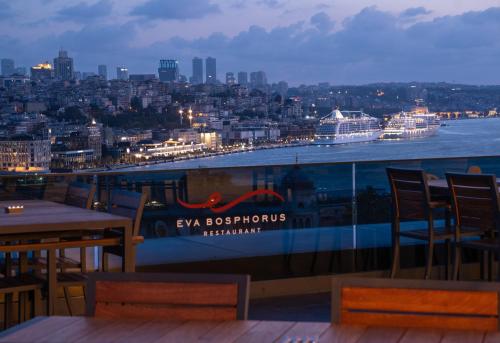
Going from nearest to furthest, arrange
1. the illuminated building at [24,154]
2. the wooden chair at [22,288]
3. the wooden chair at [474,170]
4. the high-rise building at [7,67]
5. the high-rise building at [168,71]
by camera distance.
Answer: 1. the wooden chair at [22,288]
2. the wooden chair at [474,170]
3. the illuminated building at [24,154]
4. the high-rise building at [7,67]
5. the high-rise building at [168,71]

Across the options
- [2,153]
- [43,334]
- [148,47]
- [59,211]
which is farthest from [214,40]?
[43,334]

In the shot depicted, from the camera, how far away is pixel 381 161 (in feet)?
23.0

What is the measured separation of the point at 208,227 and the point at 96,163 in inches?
321

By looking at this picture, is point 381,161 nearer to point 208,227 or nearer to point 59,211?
point 208,227

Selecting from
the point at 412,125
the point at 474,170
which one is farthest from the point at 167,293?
the point at 412,125

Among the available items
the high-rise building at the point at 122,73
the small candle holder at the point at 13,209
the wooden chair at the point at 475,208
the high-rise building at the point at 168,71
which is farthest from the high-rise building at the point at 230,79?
the small candle holder at the point at 13,209

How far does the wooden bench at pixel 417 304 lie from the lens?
7.32ft

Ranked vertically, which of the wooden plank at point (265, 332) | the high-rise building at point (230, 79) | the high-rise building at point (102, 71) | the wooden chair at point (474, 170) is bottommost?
the wooden plank at point (265, 332)

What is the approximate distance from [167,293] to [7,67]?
19.2m

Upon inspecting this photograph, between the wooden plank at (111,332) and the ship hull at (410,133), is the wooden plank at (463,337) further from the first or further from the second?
the ship hull at (410,133)

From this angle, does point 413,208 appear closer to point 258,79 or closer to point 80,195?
point 80,195

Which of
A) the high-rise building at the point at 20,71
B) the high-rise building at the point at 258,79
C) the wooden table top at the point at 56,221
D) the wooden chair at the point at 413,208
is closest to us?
the wooden table top at the point at 56,221

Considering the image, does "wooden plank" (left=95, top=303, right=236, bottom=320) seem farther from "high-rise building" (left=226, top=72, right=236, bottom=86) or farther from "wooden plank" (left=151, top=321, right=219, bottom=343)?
"high-rise building" (left=226, top=72, right=236, bottom=86)

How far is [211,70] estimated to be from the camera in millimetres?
23688
